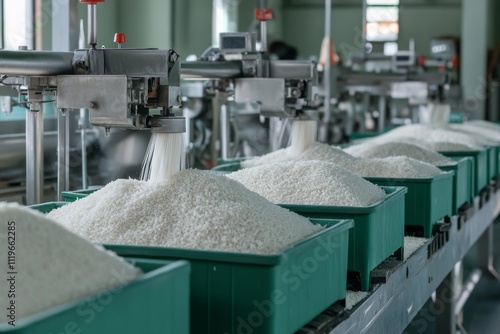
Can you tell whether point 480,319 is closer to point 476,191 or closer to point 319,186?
point 476,191

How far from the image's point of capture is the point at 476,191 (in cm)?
329

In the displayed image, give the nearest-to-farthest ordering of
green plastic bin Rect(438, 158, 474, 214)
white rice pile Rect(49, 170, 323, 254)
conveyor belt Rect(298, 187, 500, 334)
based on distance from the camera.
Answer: white rice pile Rect(49, 170, 323, 254) < conveyor belt Rect(298, 187, 500, 334) < green plastic bin Rect(438, 158, 474, 214)

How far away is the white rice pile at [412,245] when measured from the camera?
81.9 inches

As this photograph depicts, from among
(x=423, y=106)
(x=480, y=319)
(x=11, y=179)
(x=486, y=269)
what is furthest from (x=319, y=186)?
(x=486, y=269)

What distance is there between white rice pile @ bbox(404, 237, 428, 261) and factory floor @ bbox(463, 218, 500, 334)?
2.02 meters

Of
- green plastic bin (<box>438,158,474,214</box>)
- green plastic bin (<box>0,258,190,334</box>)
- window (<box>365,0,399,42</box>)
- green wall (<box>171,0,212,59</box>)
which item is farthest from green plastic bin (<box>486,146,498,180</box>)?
window (<box>365,0,399,42</box>)

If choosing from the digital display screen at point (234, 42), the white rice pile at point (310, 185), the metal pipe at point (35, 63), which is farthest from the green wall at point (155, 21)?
the metal pipe at point (35, 63)

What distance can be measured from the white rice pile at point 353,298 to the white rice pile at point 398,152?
1.06 meters

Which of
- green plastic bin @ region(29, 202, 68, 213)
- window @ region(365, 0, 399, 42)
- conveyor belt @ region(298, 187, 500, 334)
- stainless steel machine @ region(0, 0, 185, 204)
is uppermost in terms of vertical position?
window @ region(365, 0, 399, 42)

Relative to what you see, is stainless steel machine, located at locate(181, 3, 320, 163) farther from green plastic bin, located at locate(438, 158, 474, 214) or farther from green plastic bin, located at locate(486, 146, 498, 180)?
green plastic bin, located at locate(486, 146, 498, 180)

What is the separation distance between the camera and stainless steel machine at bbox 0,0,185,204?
5.09 feet

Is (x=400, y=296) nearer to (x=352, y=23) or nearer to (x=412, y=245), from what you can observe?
(x=412, y=245)

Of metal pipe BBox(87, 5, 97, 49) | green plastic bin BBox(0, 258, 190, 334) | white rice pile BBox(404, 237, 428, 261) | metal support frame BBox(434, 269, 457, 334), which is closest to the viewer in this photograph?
green plastic bin BBox(0, 258, 190, 334)

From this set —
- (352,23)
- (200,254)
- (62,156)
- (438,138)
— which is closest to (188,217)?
(200,254)
